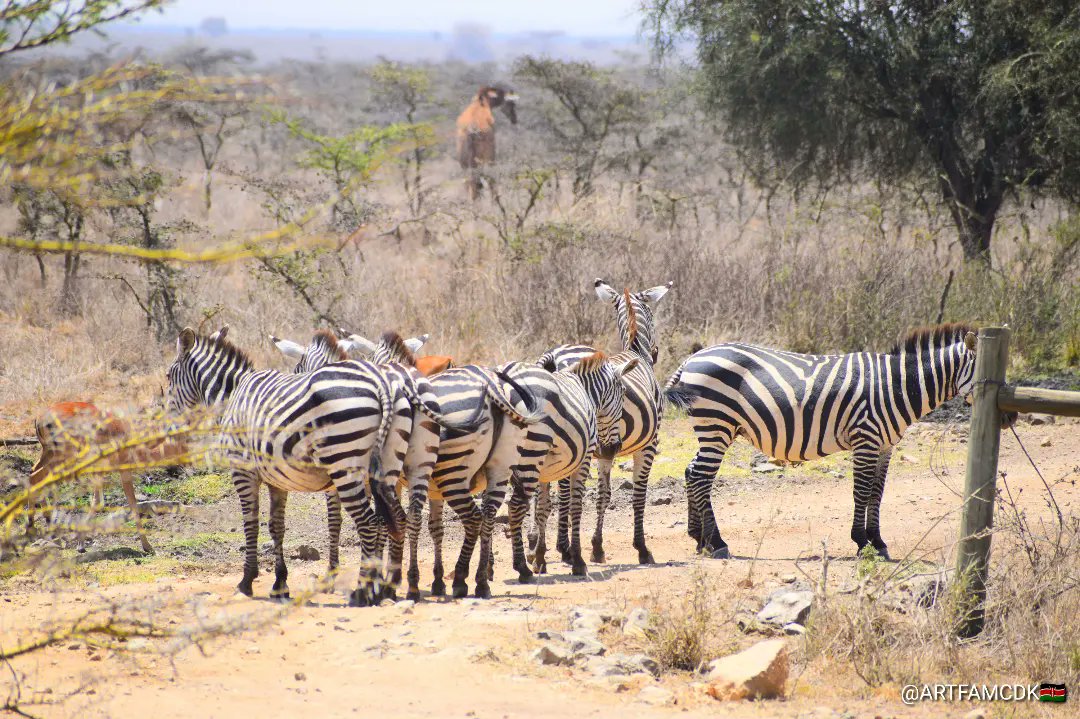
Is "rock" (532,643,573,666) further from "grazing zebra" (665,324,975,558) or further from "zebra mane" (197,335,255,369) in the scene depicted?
"zebra mane" (197,335,255,369)

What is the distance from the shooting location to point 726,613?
6.29 m

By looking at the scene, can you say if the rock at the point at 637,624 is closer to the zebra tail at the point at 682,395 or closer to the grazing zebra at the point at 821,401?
the grazing zebra at the point at 821,401

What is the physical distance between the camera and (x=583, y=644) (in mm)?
5785

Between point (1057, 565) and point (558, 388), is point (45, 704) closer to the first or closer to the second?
point (558, 388)

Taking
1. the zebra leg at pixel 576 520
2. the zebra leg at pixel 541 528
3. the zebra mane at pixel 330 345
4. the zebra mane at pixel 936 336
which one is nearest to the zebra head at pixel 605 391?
the zebra leg at pixel 576 520

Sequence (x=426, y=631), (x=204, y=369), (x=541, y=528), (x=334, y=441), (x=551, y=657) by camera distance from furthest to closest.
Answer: (x=541, y=528), (x=204, y=369), (x=334, y=441), (x=426, y=631), (x=551, y=657)

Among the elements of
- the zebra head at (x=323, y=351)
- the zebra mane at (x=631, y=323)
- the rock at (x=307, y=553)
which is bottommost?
the rock at (x=307, y=553)

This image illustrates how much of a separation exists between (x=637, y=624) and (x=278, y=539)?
2.83 meters

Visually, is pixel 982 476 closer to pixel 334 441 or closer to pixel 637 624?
pixel 637 624

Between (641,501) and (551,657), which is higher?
(551,657)

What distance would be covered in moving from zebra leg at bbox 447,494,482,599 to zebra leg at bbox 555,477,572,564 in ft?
4.37

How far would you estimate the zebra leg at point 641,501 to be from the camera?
8.75 meters

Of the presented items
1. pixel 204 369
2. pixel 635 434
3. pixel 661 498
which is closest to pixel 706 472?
pixel 635 434

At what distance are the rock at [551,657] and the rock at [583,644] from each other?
7 cm
